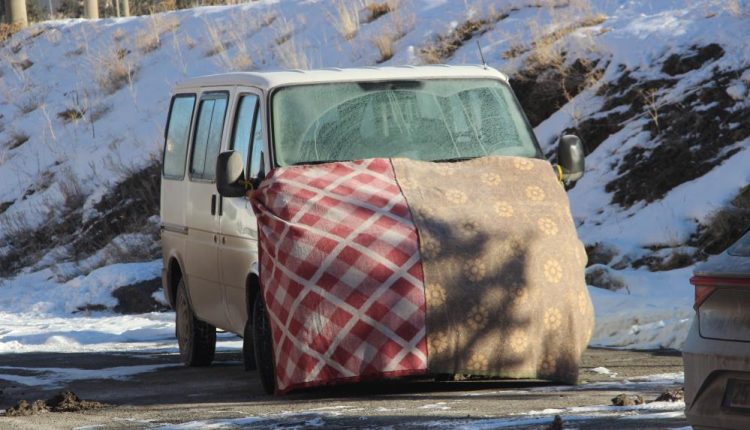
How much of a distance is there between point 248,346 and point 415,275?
2.39 meters

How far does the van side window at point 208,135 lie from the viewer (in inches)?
431

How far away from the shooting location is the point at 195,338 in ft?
39.0

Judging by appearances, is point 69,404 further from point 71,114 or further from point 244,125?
point 71,114

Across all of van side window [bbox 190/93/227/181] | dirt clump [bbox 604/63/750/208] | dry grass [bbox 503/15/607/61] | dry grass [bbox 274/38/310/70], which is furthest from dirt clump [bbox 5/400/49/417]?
dry grass [bbox 274/38/310/70]

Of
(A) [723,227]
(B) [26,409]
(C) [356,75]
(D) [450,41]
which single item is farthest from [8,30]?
(B) [26,409]

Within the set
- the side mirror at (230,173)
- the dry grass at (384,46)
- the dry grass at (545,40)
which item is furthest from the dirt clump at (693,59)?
the side mirror at (230,173)

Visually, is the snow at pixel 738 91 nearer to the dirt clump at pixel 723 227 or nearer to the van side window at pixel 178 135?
the dirt clump at pixel 723 227

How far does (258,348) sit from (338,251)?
3.37 feet

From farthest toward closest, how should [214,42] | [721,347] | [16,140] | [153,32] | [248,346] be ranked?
[153,32]
[16,140]
[214,42]
[248,346]
[721,347]

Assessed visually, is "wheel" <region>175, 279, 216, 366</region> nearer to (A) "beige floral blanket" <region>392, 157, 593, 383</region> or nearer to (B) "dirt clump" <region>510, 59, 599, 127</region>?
(A) "beige floral blanket" <region>392, 157, 593, 383</region>

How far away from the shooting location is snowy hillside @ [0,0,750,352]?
15.1 m

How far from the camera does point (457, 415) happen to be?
8.15 meters

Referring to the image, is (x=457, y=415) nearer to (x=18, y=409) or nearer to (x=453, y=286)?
(x=453, y=286)

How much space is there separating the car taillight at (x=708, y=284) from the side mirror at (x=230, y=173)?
4004mm
